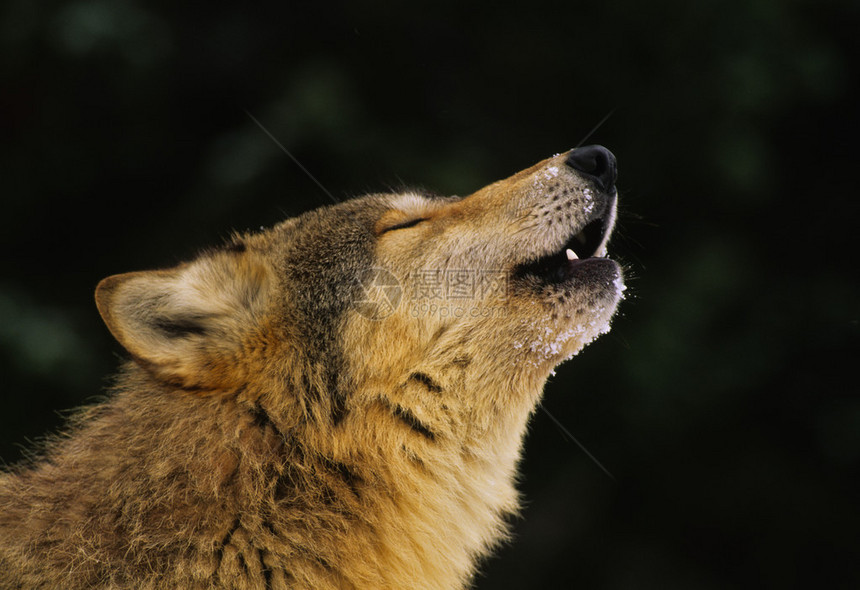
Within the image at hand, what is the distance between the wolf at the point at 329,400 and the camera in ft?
8.53

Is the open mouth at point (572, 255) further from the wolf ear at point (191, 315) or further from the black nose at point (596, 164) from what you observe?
the wolf ear at point (191, 315)

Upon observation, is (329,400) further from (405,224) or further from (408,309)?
(405,224)

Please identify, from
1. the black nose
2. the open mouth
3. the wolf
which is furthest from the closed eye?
the black nose

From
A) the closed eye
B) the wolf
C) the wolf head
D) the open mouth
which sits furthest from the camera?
the closed eye

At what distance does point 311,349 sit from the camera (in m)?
2.95

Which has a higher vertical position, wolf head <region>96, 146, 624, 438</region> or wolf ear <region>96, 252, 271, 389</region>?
wolf ear <region>96, 252, 271, 389</region>

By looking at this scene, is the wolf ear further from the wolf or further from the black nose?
the black nose

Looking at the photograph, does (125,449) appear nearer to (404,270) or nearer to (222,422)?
(222,422)

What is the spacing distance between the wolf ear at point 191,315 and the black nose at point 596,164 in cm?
130

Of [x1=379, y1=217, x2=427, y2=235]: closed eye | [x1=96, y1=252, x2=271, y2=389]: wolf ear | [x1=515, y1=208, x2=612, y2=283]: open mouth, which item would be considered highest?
[x1=96, y1=252, x2=271, y2=389]: wolf ear

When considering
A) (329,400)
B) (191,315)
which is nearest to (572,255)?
(329,400)

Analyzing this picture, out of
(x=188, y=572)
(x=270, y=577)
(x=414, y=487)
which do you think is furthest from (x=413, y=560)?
(x=188, y=572)

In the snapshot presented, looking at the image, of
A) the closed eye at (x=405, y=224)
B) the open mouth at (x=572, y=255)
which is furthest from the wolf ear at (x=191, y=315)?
the open mouth at (x=572, y=255)

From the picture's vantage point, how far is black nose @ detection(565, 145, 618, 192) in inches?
126
